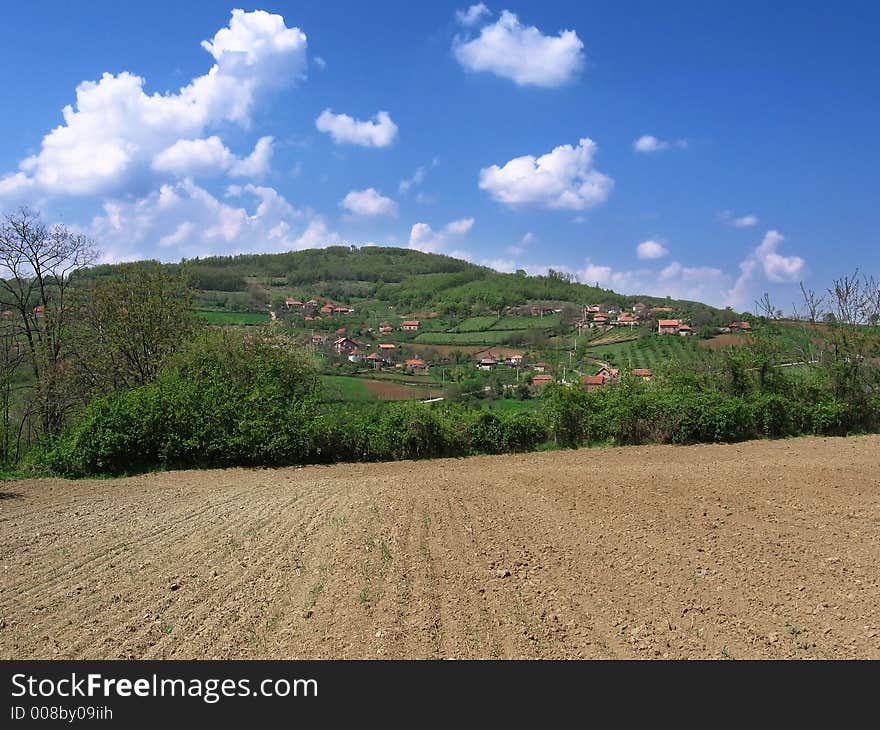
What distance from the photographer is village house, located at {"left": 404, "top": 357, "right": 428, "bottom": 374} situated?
44.4 meters

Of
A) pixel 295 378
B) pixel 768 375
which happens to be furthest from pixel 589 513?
pixel 768 375

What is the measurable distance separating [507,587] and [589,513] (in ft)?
11.8

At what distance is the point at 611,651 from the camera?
5.22 meters

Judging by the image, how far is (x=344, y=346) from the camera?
156ft

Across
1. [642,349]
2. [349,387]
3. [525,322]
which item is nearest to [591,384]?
[349,387]

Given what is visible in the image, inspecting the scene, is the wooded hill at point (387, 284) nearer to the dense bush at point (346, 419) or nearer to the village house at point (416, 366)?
the village house at point (416, 366)

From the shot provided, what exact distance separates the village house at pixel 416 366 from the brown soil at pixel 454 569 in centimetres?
3154

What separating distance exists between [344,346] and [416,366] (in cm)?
626

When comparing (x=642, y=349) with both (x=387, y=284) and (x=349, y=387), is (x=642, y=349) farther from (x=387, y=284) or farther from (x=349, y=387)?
(x=387, y=284)

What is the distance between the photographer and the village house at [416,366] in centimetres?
4435

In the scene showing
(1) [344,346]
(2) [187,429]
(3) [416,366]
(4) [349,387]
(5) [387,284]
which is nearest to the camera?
(2) [187,429]

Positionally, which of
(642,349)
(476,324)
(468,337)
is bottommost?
(642,349)

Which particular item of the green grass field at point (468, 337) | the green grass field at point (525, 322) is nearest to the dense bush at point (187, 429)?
the green grass field at point (468, 337)

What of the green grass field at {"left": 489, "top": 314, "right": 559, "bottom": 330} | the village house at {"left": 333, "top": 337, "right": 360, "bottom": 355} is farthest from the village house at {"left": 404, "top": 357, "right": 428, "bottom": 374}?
the green grass field at {"left": 489, "top": 314, "right": 559, "bottom": 330}
